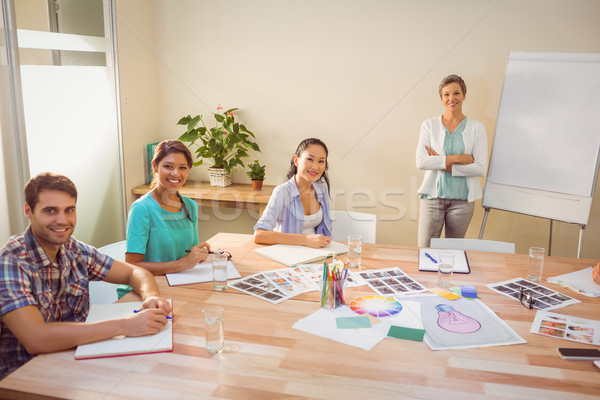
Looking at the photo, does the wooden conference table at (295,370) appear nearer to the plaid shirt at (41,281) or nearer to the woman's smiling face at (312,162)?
the plaid shirt at (41,281)

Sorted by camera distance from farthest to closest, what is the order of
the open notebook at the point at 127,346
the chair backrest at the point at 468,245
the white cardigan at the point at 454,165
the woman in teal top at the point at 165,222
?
the white cardigan at the point at 454,165 → the chair backrest at the point at 468,245 → the woman in teal top at the point at 165,222 → the open notebook at the point at 127,346

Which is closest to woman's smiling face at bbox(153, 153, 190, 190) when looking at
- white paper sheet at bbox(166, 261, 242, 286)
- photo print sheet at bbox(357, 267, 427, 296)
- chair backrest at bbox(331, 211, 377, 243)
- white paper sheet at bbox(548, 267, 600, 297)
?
white paper sheet at bbox(166, 261, 242, 286)

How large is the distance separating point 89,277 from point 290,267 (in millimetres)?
796

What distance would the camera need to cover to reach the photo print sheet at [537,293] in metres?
1.81

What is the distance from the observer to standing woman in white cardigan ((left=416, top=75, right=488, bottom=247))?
323 cm

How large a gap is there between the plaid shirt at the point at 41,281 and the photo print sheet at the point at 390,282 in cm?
101

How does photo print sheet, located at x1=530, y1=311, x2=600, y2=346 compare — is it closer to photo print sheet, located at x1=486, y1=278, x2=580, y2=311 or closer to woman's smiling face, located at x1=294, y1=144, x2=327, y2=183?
photo print sheet, located at x1=486, y1=278, x2=580, y2=311

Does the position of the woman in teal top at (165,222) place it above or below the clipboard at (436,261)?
above

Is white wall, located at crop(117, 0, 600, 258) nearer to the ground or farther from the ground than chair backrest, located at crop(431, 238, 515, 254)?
farther from the ground

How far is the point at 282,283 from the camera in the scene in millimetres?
1941

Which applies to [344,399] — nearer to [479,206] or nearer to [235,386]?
[235,386]

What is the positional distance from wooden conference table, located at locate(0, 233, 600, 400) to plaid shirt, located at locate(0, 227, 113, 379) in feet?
0.77

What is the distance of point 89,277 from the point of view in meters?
1.81

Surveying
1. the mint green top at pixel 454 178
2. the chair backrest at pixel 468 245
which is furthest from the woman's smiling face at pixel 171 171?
the mint green top at pixel 454 178
